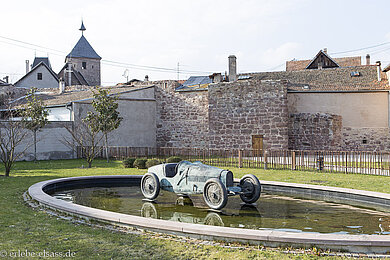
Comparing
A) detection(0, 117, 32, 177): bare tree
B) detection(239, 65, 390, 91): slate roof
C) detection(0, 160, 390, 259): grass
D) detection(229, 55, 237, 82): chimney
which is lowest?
detection(0, 160, 390, 259): grass

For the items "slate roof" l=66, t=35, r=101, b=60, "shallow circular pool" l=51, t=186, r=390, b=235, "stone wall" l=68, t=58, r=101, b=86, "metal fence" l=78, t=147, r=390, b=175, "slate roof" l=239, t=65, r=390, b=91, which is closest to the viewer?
"shallow circular pool" l=51, t=186, r=390, b=235

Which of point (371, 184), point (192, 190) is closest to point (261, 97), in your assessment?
point (371, 184)

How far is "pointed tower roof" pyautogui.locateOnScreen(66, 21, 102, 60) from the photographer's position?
61.4 meters

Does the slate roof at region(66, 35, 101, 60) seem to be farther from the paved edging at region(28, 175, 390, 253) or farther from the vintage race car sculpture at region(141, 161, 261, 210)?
the paved edging at region(28, 175, 390, 253)

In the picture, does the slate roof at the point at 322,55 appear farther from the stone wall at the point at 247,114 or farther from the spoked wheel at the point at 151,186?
the spoked wheel at the point at 151,186

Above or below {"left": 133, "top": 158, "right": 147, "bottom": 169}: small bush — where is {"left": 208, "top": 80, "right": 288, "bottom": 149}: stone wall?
above

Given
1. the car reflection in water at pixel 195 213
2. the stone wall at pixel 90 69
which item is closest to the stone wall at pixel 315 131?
the car reflection in water at pixel 195 213

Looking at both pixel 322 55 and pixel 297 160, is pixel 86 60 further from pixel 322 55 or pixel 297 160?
pixel 297 160

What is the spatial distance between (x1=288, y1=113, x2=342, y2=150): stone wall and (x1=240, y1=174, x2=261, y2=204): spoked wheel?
64.9 ft

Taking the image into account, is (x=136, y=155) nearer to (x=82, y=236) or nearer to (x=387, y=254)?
(x=82, y=236)

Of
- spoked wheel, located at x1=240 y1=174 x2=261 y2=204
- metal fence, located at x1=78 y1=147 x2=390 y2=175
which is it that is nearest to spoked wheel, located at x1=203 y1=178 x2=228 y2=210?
spoked wheel, located at x1=240 y1=174 x2=261 y2=204

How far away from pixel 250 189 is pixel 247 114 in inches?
729

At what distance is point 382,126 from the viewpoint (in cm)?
2800

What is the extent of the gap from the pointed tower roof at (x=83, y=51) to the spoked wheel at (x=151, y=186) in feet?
182
